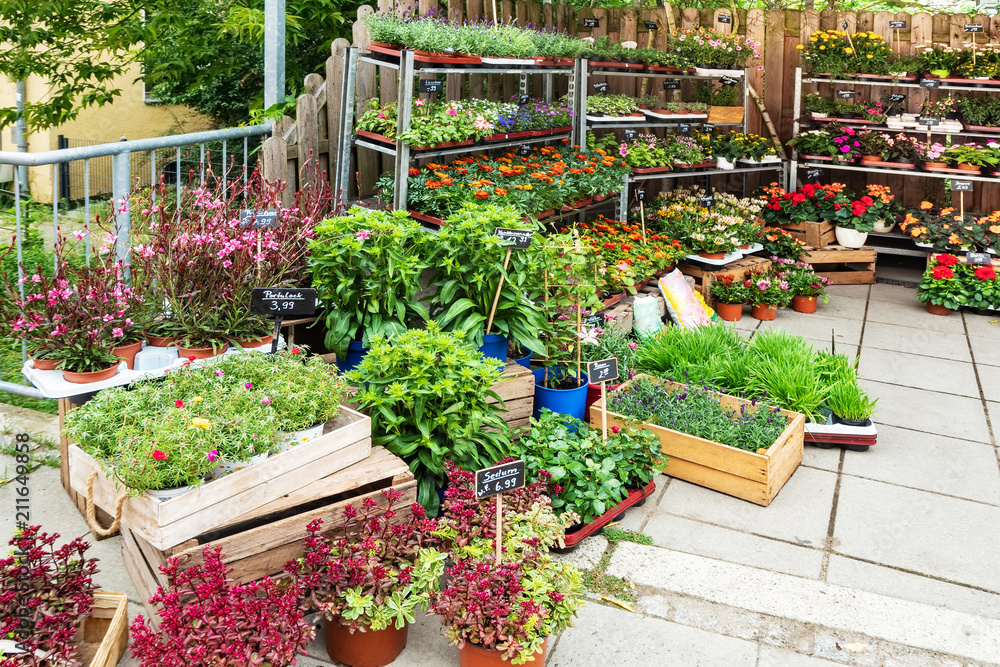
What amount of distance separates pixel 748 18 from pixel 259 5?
4.91m

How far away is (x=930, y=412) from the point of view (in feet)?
17.3

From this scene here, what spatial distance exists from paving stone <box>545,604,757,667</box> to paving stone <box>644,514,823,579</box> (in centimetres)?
58

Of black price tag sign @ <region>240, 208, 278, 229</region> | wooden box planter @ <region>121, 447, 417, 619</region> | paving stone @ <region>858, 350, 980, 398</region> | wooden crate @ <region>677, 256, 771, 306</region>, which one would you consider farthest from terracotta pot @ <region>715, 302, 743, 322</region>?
wooden box planter @ <region>121, 447, 417, 619</region>

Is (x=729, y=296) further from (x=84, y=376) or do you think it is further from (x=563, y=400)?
(x=84, y=376)

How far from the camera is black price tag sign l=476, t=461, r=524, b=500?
291cm

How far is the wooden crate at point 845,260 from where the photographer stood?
819 cm

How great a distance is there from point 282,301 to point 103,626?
1329 mm

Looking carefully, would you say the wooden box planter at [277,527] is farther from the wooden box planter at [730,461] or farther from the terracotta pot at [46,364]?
the wooden box planter at [730,461]

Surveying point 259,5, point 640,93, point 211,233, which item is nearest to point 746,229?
point 640,93

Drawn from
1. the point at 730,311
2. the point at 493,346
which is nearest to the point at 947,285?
the point at 730,311

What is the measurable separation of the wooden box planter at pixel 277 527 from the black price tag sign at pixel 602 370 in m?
1.04

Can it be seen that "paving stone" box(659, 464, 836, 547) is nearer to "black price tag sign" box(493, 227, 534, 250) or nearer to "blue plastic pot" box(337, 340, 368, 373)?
"black price tag sign" box(493, 227, 534, 250)

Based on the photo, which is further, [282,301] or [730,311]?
[730,311]

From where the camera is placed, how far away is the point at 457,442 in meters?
3.49
